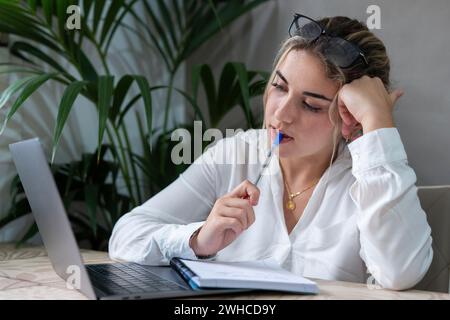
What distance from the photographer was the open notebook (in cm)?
96

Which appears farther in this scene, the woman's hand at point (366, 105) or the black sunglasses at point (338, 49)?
the black sunglasses at point (338, 49)

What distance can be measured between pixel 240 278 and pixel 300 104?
0.56 meters

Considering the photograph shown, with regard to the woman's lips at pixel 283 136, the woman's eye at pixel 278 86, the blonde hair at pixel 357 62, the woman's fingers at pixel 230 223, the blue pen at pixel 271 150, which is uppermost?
the blonde hair at pixel 357 62

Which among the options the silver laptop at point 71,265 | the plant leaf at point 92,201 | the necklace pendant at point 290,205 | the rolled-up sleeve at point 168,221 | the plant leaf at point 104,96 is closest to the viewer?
the silver laptop at point 71,265

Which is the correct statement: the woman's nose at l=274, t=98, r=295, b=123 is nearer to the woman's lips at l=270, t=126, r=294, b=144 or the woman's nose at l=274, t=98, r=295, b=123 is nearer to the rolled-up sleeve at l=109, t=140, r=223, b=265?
the woman's lips at l=270, t=126, r=294, b=144

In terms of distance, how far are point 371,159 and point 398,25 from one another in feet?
2.78

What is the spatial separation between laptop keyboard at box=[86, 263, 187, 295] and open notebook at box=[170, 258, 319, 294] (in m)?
0.04

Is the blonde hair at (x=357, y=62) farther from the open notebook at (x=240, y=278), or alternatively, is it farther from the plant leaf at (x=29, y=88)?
the plant leaf at (x=29, y=88)

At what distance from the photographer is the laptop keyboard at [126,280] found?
96 cm

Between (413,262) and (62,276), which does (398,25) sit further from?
(62,276)

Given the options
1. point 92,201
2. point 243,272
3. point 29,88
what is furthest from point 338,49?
point 92,201

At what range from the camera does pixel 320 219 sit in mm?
1455

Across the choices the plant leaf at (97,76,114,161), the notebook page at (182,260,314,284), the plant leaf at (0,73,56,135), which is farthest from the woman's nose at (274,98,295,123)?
the plant leaf at (0,73,56,135)

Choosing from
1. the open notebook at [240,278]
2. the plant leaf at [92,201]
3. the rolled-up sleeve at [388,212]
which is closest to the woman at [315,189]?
the rolled-up sleeve at [388,212]
